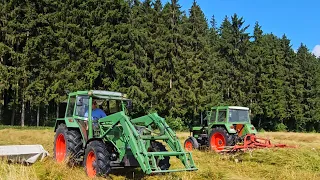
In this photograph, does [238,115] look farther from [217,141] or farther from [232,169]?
[232,169]

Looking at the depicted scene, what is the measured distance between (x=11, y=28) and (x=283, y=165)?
24.4 m

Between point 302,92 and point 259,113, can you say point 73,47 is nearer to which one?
point 259,113

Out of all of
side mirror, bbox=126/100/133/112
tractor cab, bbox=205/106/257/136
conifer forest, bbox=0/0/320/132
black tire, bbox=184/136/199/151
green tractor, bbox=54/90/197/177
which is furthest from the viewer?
conifer forest, bbox=0/0/320/132

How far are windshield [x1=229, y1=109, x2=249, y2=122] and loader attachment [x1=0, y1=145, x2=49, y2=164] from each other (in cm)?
832

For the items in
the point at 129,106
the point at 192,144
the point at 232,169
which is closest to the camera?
the point at 129,106

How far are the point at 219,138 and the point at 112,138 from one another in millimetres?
7691

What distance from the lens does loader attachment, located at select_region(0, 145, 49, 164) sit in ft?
28.6

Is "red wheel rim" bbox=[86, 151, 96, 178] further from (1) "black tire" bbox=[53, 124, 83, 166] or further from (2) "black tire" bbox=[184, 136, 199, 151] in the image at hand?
(2) "black tire" bbox=[184, 136, 199, 151]

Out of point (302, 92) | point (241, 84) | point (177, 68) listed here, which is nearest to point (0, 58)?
point (177, 68)

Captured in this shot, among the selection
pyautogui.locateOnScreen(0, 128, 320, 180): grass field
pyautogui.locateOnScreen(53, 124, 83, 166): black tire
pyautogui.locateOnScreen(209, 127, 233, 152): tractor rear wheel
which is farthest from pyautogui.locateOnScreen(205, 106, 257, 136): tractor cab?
pyautogui.locateOnScreen(53, 124, 83, 166): black tire

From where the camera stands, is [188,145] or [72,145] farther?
[188,145]

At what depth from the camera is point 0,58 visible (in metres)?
28.0

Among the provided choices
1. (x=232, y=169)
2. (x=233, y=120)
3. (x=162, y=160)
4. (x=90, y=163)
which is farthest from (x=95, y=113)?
(x=233, y=120)

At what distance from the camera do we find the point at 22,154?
8906mm
